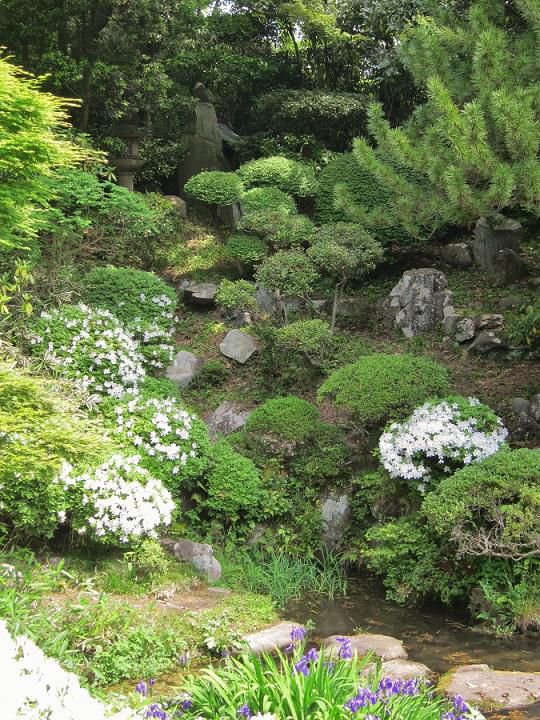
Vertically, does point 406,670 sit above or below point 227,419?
above

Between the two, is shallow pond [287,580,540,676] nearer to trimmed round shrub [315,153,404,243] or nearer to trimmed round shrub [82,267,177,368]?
trimmed round shrub [82,267,177,368]

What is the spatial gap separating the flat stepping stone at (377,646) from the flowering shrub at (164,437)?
6.63 feet

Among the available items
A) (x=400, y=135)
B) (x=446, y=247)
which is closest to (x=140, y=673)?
(x=400, y=135)

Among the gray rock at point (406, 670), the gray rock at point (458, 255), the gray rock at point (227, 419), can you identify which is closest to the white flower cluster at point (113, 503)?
the gray rock at point (406, 670)

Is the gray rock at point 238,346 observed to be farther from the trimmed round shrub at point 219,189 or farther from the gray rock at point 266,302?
the trimmed round shrub at point 219,189

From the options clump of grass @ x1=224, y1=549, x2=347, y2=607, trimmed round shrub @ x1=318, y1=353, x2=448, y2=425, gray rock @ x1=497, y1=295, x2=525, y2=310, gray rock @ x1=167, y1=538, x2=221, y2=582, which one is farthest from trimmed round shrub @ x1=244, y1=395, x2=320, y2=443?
gray rock @ x1=497, y1=295, x2=525, y2=310

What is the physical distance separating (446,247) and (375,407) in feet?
15.6

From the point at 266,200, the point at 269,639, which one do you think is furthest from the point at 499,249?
the point at 269,639

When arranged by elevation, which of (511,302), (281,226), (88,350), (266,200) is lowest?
(88,350)

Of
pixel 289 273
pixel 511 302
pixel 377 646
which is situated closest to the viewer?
pixel 377 646

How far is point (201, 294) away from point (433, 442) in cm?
530

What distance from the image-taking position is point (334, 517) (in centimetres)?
734

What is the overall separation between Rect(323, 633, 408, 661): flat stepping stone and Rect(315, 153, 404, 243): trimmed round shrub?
7118 millimetres

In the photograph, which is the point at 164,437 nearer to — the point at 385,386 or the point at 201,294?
the point at 385,386
